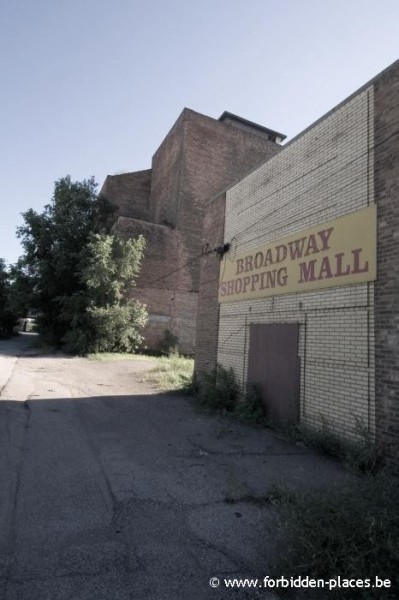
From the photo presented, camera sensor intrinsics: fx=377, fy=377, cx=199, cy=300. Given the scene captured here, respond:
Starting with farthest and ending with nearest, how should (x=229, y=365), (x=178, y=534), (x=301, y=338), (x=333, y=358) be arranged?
(x=229, y=365) < (x=301, y=338) < (x=333, y=358) < (x=178, y=534)

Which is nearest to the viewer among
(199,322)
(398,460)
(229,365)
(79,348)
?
(398,460)

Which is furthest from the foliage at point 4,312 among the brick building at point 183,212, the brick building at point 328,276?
the brick building at point 328,276

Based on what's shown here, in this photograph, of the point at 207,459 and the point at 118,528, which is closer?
the point at 118,528

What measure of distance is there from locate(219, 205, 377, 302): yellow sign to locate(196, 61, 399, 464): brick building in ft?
0.07

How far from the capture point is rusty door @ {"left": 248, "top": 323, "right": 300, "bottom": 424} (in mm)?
7562

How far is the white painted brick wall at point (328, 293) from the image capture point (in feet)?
20.0

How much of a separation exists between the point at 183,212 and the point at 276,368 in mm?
17854

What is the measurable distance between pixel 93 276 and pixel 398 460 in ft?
56.6

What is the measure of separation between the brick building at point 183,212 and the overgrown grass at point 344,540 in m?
19.9

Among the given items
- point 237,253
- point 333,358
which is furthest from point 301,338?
point 237,253

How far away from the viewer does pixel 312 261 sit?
24.1ft

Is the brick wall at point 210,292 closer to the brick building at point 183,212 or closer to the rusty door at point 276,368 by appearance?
the rusty door at point 276,368

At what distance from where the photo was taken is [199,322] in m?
12.2

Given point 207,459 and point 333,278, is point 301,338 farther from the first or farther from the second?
point 207,459
